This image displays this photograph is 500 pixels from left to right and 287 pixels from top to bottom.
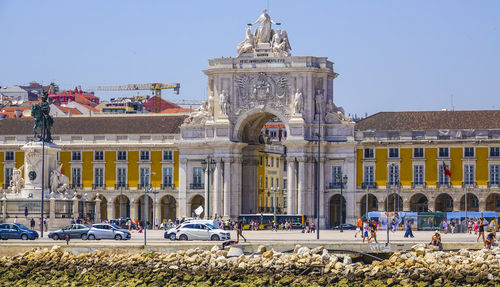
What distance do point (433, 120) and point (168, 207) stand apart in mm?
23678

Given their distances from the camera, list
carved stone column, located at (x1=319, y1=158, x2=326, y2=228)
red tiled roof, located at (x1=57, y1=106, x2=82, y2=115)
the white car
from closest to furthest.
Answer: the white car < carved stone column, located at (x1=319, y1=158, x2=326, y2=228) < red tiled roof, located at (x1=57, y1=106, x2=82, y2=115)

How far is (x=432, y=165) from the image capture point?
10475cm

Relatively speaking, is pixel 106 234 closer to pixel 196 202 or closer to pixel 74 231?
pixel 74 231

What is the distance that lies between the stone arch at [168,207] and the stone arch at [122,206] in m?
2.96

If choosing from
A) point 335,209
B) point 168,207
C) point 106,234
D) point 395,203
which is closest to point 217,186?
point 168,207

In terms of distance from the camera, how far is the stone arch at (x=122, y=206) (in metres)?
112

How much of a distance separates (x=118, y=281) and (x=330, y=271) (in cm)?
886

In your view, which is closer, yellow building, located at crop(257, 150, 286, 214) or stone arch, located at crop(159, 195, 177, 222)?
stone arch, located at crop(159, 195, 177, 222)

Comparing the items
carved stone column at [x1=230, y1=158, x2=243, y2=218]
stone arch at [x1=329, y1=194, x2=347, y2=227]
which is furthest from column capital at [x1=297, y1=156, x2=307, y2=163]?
carved stone column at [x1=230, y1=158, x2=243, y2=218]

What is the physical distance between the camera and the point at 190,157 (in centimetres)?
10912

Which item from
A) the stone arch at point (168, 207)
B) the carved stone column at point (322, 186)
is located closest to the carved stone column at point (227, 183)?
the carved stone column at point (322, 186)

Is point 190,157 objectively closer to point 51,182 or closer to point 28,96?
point 51,182

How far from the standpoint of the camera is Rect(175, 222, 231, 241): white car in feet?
238

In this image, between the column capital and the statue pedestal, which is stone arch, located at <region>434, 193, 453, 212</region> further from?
the statue pedestal
